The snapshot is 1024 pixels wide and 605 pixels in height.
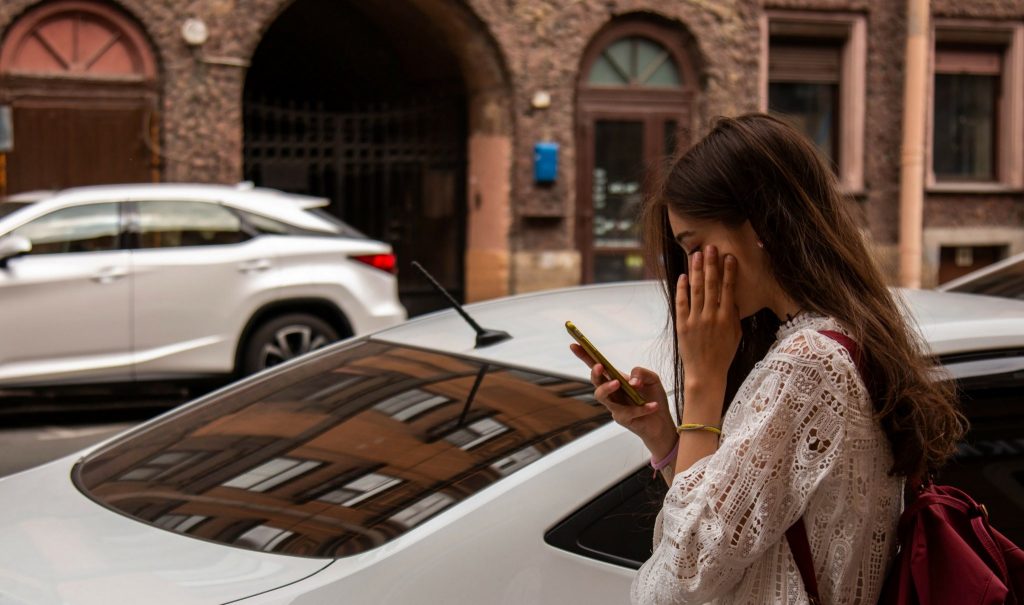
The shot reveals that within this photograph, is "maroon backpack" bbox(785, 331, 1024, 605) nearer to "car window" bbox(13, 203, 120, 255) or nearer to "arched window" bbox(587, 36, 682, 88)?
"car window" bbox(13, 203, 120, 255)

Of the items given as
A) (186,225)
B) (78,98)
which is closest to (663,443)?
(186,225)

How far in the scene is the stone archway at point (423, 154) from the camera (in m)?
14.0

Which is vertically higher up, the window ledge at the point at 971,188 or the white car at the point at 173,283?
the window ledge at the point at 971,188

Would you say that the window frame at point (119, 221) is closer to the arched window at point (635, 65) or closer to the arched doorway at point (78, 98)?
the arched doorway at point (78, 98)

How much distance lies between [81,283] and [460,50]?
711cm

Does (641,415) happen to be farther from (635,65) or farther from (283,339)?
(635,65)

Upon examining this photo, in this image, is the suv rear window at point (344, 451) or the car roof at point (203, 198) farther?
the car roof at point (203, 198)

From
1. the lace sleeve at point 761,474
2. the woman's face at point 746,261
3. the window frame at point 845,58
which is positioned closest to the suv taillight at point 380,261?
the window frame at point 845,58

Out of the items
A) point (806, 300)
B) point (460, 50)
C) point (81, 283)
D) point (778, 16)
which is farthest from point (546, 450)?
point (778, 16)

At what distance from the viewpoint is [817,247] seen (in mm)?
1826

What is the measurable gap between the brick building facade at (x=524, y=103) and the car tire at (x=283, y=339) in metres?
4.27

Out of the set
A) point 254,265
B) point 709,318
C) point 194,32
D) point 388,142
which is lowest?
point 254,265

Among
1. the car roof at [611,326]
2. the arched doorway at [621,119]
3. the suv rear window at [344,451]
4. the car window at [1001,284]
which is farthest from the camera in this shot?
the arched doorway at [621,119]

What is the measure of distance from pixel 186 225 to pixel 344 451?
6928 millimetres
